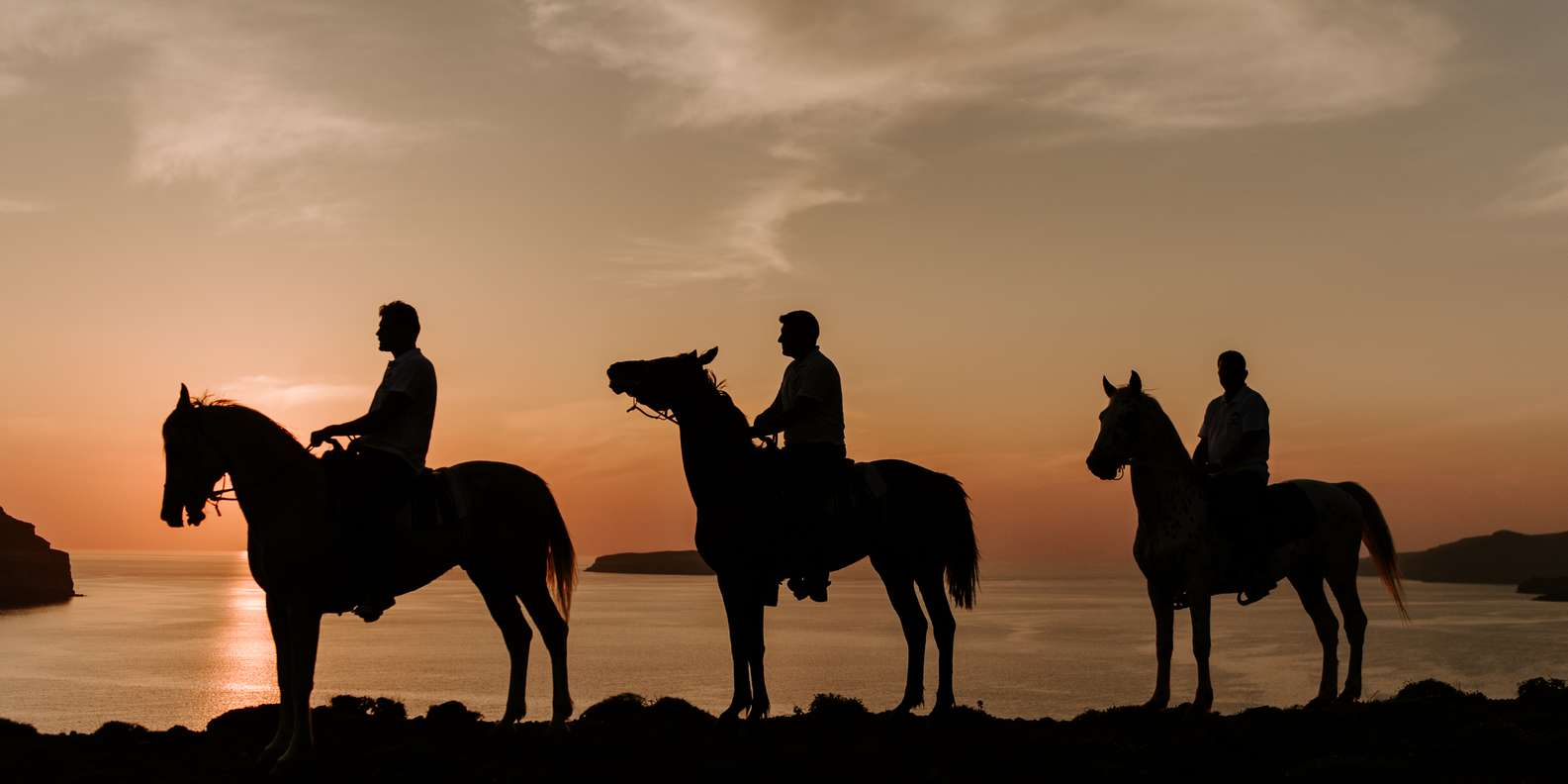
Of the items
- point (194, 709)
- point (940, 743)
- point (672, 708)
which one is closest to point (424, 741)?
point (672, 708)

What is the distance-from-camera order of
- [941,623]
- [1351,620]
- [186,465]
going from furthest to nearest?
[1351,620] → [941,623] → [186,465]

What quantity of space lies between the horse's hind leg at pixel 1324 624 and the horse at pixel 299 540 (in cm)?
781

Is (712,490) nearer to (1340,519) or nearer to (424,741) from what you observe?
(424,741)

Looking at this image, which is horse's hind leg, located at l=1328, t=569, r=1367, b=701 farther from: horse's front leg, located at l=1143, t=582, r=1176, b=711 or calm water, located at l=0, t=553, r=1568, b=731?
calm water, located at l=0, t=553, r=1568, b=731

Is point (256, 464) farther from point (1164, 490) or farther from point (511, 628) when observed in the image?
point (1164, 490)

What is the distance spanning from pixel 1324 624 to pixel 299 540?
10.2 metres

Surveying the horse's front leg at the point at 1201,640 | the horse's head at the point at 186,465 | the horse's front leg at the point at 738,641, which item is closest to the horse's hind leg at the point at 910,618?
the horse's front leg at the point at 738,641

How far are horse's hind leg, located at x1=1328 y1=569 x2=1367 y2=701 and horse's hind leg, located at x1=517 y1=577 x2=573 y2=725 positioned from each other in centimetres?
788

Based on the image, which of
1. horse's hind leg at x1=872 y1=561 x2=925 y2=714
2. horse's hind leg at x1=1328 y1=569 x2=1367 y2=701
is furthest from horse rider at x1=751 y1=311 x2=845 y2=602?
horse's hind leg at x1=1328 y1=569 x2=1367 y2=701

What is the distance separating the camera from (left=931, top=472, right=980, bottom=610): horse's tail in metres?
12.2

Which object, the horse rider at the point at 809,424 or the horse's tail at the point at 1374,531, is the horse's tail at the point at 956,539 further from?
the horse's tail at the point at 1374,531

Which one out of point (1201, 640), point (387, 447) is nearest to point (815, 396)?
point (387, 447)

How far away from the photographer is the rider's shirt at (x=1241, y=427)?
1253cm

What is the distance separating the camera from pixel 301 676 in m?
9.44
